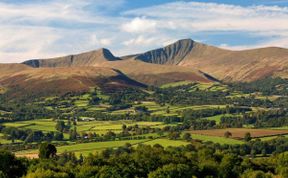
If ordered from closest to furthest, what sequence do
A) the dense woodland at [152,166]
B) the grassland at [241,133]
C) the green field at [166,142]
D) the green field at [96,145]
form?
the dense woodland at [152,166] < the green field at [96,145] < the green field at [166,142] < the grassland at [241,133]

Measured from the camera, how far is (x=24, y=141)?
575ft

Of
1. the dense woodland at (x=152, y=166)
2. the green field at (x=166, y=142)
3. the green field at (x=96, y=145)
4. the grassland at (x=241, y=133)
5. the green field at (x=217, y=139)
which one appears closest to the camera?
the dense woodland at (x=152, y=166)

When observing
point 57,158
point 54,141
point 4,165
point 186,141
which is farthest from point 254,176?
point 54,141

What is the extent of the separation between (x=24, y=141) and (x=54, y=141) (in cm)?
1118

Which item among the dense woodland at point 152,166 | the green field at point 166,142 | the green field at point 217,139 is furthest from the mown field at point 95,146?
the dense woodland at point 152,166

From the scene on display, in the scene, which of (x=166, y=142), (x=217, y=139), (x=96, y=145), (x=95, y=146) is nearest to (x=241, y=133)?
(x=217, y=139)

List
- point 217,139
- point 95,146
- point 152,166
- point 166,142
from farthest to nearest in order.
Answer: point 217,139, point 166,142, point 95,146, point 152,166

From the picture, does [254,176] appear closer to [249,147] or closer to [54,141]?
[249,147]

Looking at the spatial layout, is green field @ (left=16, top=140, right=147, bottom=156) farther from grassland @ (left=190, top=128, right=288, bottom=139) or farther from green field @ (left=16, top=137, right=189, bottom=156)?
grassland @ (left=190, top=128, right=288, bottom=139)

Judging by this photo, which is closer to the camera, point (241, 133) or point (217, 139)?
point (217, 139)

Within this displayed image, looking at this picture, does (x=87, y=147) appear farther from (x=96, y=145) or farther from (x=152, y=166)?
(x=152, y=166)

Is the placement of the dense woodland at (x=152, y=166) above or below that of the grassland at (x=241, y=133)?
above

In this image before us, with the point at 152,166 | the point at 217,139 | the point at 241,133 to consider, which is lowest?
the point at 217,139

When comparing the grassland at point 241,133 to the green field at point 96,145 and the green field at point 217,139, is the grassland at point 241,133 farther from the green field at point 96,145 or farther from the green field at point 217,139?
the green field at point 96,145
